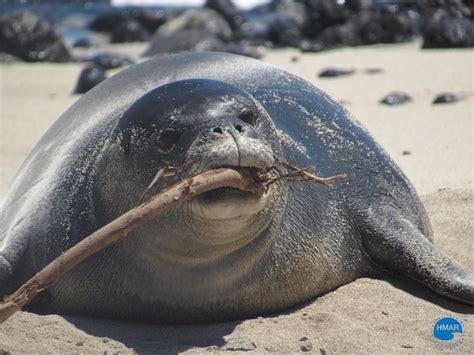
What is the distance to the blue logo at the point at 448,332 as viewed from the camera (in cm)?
338

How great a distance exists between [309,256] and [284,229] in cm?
18

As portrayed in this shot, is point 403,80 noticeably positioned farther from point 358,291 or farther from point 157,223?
point 157,223

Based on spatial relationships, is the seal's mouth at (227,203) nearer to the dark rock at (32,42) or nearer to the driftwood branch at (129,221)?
the driftwood branch at (129,221)

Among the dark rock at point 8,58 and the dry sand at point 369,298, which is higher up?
the dry sand at point 369,298

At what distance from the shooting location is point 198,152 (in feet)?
9.86

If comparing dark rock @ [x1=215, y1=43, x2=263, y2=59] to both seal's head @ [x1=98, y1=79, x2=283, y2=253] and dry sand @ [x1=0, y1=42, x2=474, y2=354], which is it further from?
seal's head @ [x1=98, y1=79, x2=283, y2=253]

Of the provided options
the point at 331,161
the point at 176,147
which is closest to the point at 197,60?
the point at 331,161

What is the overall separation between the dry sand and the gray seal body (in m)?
0.11

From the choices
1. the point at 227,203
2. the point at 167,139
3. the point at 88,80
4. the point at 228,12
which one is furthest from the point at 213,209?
the point at 228,12

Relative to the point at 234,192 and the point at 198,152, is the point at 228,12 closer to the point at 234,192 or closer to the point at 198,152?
the point at 198,152

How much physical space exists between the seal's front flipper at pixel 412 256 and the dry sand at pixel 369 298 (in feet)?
0.23

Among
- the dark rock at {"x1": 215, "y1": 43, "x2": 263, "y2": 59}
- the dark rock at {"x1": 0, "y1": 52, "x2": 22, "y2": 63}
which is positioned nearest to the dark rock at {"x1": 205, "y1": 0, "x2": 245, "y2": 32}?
the dark rock at {"x1": 0, "y1": 52, "x2": 22, "y2": 63}

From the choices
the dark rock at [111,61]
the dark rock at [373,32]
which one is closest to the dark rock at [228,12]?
the dark rock at [373,32]

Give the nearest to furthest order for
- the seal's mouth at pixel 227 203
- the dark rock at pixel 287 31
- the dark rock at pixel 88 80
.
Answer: the seal's mouth at pixel 227 203 < the dark rock at pixel 88 80 < the dark rock at pixel 287 31
